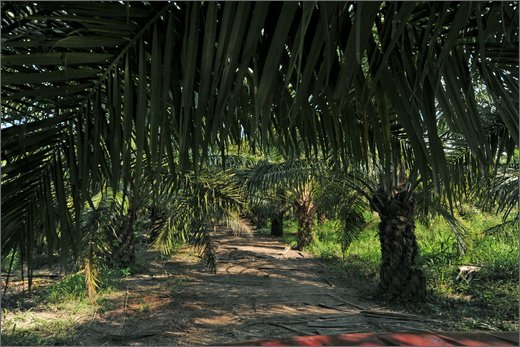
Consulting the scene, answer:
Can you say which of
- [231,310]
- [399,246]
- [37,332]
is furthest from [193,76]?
[399,246]

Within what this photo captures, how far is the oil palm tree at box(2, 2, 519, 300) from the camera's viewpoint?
3.63ft

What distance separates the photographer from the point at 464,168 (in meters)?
4.80

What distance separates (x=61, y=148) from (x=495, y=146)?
10.7ft

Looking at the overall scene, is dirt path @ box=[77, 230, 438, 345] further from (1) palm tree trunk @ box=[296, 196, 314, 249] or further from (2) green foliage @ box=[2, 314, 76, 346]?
(1) palm tree trunk @ box=[296, 196, 314, 249]

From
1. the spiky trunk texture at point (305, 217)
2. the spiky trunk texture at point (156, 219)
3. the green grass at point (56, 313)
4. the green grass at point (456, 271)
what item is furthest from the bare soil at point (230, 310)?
the spiky trunk texture at point (305, 217)

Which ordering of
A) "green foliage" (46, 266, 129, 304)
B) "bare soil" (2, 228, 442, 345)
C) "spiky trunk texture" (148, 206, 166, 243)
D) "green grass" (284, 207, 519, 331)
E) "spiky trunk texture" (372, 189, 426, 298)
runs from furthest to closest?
"spiky trunk texture" (148, 206, 166, 243), "spiky trunk texture" (372, 189, 426, 298), "green foliage" (46, 266, 129, 304), "green grass" (284, 207, 519, 331), "bare soil" (2, 228, 442, 345)

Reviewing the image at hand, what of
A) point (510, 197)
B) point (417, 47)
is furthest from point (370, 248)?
point (417, 47)

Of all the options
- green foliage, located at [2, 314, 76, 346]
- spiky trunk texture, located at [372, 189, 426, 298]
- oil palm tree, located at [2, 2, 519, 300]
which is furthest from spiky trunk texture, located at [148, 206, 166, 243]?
oil palm tree, located at [2, 2, 519, 300]

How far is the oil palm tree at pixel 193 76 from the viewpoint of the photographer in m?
1.11

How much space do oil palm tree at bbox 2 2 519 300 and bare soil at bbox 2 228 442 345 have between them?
12.8ft

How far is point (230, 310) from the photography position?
638cm

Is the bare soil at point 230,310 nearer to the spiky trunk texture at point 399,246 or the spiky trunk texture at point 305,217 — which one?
the spiky trunk texture at point 399,246

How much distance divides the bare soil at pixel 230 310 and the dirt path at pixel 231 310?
0.04 ft

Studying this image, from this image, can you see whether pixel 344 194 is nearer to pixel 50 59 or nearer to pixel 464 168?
pixel 464 168
